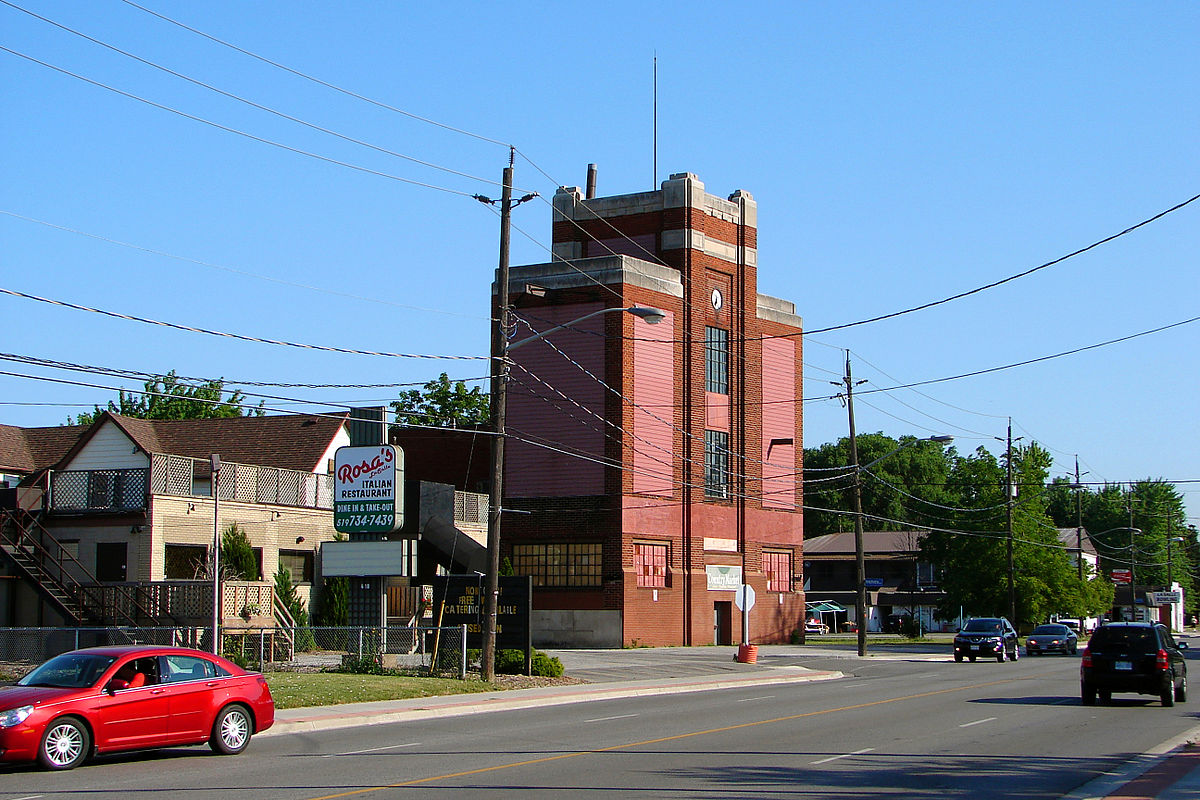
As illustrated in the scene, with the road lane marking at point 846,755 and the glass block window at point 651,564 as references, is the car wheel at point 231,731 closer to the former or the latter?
the road lane marking at point 846,755

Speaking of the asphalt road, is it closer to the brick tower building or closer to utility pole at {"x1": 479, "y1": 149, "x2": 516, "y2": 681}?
utility pole at {"x1": 479, "y1": 149, "x2": 516, "y2": 681}

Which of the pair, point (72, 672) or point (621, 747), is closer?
point (72, 672)

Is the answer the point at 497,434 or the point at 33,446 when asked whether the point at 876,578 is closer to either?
the point at 33,446

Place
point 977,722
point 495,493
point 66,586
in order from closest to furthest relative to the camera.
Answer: point 977,722, point 495,493, point 66,586

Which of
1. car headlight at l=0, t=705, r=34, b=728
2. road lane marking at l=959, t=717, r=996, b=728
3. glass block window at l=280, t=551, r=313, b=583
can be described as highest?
glass block window at l=280, t=551, r=313, b=583

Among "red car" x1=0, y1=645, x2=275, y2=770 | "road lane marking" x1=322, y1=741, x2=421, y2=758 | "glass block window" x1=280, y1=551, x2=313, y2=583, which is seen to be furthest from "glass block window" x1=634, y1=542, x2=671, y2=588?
"red car" x1=0, y1=645, x2=275, y2=770

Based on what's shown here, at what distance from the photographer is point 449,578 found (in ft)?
107

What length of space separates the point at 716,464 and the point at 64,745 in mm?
41868

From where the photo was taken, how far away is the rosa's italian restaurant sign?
3481cm

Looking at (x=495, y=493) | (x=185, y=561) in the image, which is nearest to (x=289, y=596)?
(x=185, y=561)

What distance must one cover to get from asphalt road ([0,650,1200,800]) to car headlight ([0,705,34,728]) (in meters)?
0.58

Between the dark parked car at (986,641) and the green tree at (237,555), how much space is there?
2619 cm

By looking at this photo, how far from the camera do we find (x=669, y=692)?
30.8 metres

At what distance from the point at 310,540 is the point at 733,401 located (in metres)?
20.1
